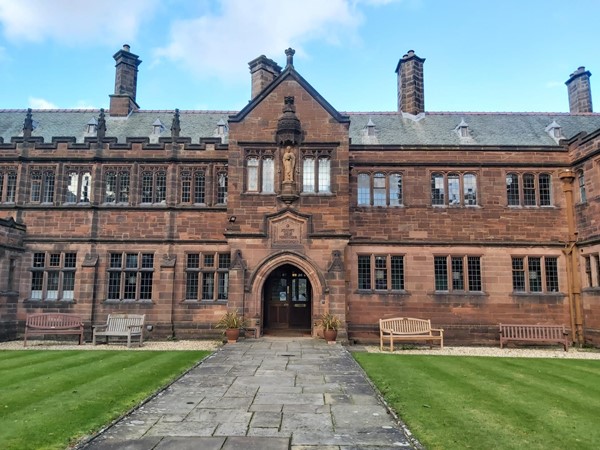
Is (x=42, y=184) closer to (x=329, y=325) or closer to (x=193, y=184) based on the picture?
(x=193, y=184)

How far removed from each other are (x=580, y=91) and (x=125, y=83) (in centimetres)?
2684

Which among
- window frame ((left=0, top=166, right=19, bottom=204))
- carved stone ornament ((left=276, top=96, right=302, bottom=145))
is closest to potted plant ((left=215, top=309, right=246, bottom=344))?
carved stone ornament ((left=276, top=96, right=302, bottom=145))

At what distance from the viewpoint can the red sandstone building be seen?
781 inches

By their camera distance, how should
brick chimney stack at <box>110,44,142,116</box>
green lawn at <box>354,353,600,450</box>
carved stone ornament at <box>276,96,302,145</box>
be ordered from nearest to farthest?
green lawn at <box>354,353,600,450</box> → carved stone ornament at <box>276,96,302,145</box> → brick chimney stack at <box>110,44,142,116</box>

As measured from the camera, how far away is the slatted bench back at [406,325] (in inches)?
753

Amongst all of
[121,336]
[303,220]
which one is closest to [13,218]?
[121,336]

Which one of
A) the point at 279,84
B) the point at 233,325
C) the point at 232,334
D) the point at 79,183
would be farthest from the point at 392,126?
the point at 79,183

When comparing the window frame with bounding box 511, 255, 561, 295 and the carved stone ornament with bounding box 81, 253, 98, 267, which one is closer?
the window frame with bounding box 511, 255, 561, 295

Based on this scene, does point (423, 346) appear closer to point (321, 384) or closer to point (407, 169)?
point (407, 169)

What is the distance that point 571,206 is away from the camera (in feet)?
69.2

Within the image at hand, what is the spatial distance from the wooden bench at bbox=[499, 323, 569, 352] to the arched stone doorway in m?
8.33

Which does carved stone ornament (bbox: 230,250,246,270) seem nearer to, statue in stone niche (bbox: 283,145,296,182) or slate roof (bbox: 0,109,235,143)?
statue in stone niche (bbox: 283,145,296,182)

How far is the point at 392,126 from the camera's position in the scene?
83.1 ft

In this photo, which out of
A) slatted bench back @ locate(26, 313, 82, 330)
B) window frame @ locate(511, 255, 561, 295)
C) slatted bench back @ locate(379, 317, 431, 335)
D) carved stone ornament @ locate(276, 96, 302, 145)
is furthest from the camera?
window frame @ locate(511, 255, 561, 295)
